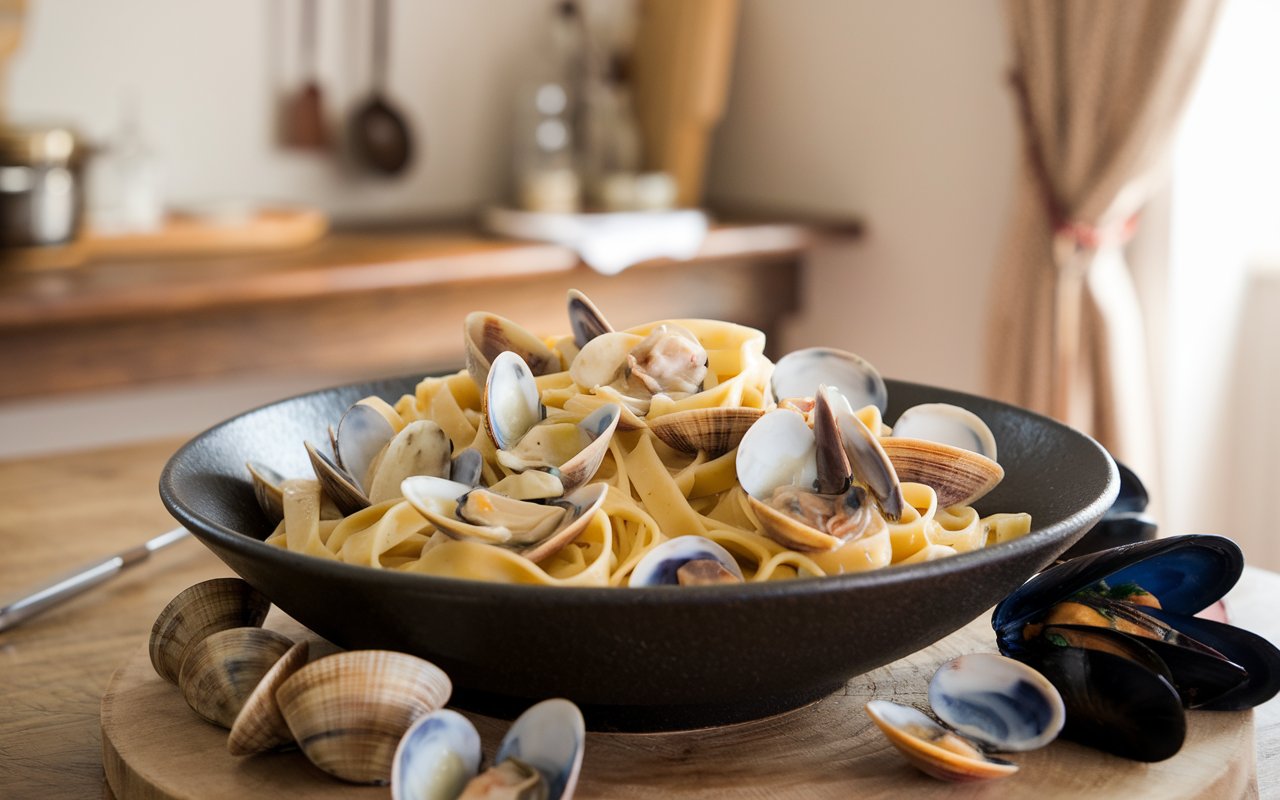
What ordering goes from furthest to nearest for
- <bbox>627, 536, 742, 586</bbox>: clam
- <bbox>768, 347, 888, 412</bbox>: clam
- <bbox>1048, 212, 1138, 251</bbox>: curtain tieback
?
<bbox>1048, 212, 1138, 251</bbox>: curtain tieback, <bbox>768, 347, 888, 412</bbox>: clam, <bbox>627, 536, 742, 586</bbox>: clam

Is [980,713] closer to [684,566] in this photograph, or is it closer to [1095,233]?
[684,566]

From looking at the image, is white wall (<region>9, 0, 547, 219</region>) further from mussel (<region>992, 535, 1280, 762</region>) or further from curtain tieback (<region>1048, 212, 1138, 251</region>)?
mussel (<region>992, 535, 1280, 762</region>)

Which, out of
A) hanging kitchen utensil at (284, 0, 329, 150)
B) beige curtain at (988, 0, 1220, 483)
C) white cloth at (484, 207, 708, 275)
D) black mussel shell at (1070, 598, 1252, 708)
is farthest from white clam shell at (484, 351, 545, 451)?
hanging kitchen utensil at (284, 0, 329, 150)

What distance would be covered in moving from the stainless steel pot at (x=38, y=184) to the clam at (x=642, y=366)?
6.32ft

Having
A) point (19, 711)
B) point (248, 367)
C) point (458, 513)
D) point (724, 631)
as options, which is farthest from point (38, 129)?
point (724, 631)

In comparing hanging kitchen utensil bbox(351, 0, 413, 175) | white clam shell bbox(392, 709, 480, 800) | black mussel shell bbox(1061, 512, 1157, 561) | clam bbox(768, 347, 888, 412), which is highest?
hanging kitchen utensil bbox(351, 0, 413, 175)

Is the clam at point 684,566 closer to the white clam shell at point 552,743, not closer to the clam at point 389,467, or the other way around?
the white clam shell at point 552,743

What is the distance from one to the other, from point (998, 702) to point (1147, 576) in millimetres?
200

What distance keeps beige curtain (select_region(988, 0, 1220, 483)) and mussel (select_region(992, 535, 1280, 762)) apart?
5.86 feet

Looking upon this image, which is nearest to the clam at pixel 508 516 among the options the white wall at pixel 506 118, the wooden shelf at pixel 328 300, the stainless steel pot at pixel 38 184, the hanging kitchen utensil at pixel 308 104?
the wooden shelf at pixel 328 300

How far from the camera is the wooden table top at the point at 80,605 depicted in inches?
35.0

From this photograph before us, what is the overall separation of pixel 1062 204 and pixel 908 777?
223cm

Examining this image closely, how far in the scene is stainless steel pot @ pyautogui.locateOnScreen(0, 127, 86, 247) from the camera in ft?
8.23

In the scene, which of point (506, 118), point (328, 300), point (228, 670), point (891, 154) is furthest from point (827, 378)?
point (506, 118)
